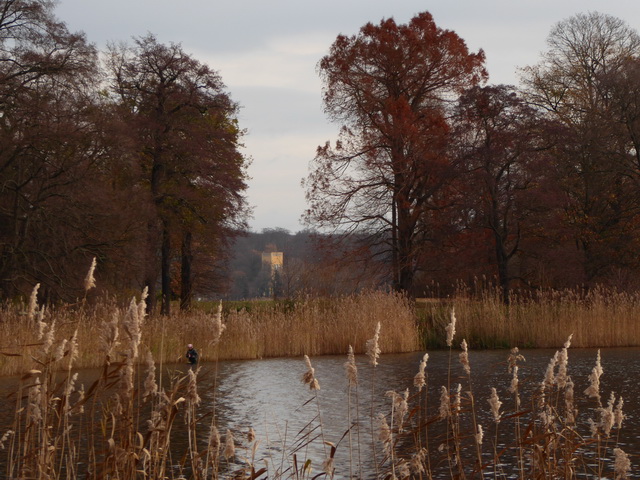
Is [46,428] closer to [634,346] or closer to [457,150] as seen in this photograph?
[634,346]

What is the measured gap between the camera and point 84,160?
22.9 meters

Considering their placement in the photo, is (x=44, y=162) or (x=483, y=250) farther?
(x=483, y=250)

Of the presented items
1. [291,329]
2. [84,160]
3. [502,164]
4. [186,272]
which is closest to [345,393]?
[291,329]

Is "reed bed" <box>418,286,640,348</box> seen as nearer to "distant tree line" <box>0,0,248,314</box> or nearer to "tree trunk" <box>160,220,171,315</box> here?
"distant tree line" <box>0,0,248,314</box>

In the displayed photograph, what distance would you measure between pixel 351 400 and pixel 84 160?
1414 cm

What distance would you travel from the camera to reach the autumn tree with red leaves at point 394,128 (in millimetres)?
29906

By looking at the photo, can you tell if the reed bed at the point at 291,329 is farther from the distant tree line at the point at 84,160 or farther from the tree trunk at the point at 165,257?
the tree trunk at the point at 165,257

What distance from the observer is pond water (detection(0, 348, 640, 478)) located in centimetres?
735

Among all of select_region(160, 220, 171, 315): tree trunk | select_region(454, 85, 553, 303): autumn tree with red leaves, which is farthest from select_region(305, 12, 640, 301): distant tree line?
select_region(160, 220, 171, 315): tree trunk

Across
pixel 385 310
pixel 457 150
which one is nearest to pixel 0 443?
pixel 385 310

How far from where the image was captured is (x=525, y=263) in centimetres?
2914

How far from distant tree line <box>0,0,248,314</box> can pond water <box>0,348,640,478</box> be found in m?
7.27

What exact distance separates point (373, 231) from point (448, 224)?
2862 millimetres

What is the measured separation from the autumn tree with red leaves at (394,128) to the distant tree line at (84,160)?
16.3 feet
